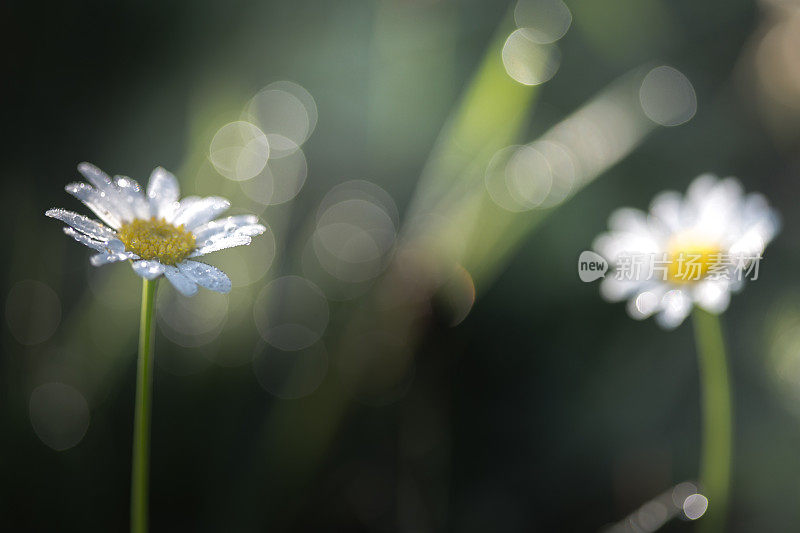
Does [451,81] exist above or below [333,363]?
above

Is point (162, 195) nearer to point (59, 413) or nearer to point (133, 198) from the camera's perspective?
point (133, 198)

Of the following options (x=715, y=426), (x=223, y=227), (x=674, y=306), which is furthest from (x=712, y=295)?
(x=223, y=227)

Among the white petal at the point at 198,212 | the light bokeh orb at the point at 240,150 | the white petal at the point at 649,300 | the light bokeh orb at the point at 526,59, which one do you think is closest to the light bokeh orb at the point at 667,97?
the light bokeh orb at the point at 526,59

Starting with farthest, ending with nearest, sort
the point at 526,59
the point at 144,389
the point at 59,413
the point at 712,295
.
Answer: the point at 526,59
the point at 59,413
the point at 712,295
the point at 144,389

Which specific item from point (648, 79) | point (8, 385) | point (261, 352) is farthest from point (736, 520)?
point (8, 385)

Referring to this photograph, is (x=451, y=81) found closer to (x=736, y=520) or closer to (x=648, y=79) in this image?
(x=648, y=79)

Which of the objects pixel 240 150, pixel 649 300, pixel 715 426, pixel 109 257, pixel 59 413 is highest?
pixel 240 150

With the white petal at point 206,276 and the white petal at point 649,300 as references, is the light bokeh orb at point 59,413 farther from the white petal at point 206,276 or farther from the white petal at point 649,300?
the white petal at point 649,300
